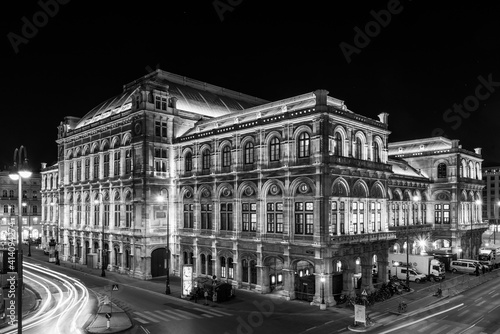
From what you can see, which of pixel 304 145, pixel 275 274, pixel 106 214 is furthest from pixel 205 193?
pixel 106 214

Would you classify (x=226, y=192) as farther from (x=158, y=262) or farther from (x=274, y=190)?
(x=158, y=262)

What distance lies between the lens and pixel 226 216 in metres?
51.0

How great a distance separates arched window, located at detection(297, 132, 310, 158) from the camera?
4303cm

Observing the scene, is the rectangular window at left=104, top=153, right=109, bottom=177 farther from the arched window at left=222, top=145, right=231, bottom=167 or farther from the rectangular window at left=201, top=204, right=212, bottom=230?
the arched window at left=222, top=145, right=231, bottom=167

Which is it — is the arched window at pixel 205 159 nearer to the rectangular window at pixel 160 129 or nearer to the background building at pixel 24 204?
the rectangular window at pixel 160 129

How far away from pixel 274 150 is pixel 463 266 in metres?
33.6

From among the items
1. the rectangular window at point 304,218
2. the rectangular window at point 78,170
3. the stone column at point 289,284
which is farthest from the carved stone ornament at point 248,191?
the rectangular window at point 78,170

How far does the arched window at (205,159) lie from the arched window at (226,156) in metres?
2.75

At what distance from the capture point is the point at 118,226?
6097cm

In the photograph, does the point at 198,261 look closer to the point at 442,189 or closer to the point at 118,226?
the point at 118,226

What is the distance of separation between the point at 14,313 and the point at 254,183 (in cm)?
2538

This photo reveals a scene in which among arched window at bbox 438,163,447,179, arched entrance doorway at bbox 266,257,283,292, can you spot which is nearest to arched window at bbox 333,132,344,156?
arched entrance doorway at bbox 266,257,283,292

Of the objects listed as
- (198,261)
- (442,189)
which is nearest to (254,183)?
(198,261)

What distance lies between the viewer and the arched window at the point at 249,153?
4875 centimetres
